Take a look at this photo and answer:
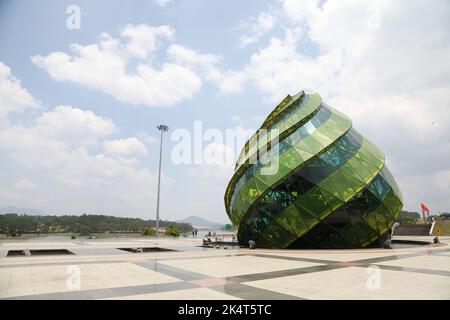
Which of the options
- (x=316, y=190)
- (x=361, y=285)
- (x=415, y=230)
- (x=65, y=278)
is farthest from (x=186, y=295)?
(x=415, y=230)

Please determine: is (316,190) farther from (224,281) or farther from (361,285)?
(224,281)

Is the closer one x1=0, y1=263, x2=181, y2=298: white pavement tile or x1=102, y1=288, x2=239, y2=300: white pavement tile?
x1=102, y1=288, x2=239, y2=300: white pavement tile

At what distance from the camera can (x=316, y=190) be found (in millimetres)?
23625

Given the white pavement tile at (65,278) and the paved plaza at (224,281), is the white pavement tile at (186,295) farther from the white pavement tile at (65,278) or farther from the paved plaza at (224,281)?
the white pavement tile at (65,278)

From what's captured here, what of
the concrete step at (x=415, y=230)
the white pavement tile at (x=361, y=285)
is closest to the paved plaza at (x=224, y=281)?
the white pavement tile at (x=361, y=285)

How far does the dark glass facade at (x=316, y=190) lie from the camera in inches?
936

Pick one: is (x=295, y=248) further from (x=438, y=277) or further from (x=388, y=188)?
(x=438, y=277)

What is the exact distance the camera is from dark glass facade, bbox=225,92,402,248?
2377 centimetres

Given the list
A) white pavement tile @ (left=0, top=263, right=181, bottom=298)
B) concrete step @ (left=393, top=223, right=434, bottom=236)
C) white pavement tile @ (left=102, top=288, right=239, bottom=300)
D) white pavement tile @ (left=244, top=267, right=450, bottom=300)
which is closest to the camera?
white pavement tile @ (left=102, top=288, right=239, bottom=300)

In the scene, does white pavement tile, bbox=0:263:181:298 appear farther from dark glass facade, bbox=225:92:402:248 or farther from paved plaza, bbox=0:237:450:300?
dark glass facade, bbox=225:92:402:248

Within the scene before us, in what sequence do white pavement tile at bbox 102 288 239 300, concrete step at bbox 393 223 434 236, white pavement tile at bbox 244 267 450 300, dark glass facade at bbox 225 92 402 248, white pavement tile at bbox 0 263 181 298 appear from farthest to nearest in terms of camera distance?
concrete step at bbox 393 223 434 236
dark glass facade at bbox 225 92 402 248
white pavement tile at bbox 0 263 181 298
white pavement tile at bbox 244 267 450 300
white pavement tile at bbox 102 288 239 300

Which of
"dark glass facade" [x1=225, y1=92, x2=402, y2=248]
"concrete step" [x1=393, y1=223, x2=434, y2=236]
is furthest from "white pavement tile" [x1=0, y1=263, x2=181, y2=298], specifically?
"concrete step" [x1=393, y1=223, x2=434, y2=236]

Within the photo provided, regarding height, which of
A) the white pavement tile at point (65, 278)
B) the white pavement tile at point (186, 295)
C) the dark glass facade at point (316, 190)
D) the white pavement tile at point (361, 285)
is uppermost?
the dark glass facade at point (316, 190)
